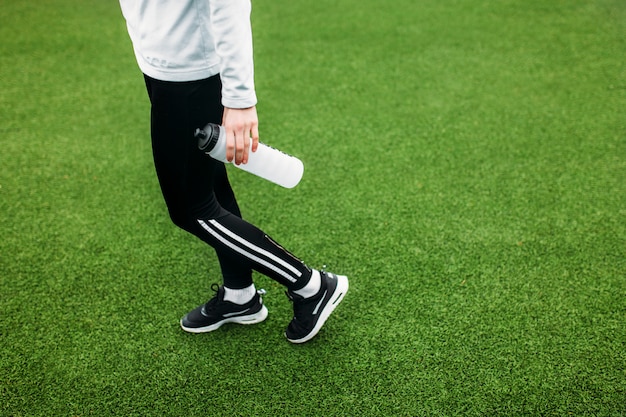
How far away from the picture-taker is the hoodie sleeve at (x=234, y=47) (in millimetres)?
1001

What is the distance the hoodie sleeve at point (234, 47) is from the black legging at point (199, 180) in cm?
12

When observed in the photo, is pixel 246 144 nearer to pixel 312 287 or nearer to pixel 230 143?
pixel 230 143

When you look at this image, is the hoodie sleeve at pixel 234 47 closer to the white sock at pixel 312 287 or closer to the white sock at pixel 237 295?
the white sock at pixel 312 287

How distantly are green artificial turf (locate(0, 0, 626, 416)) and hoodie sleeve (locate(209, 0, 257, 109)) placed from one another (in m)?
0.84

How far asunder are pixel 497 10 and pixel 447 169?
2200 mm

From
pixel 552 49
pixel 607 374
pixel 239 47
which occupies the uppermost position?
pixel 239 47

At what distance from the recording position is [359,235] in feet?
6.53

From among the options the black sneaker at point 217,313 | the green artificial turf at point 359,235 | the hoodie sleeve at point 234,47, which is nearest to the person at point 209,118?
the hoodie sleeve at point 234,47

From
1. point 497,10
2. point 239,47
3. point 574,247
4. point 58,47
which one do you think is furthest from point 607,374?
point 58,47

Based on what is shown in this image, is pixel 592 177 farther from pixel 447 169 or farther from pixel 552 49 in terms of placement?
pixel 552 49

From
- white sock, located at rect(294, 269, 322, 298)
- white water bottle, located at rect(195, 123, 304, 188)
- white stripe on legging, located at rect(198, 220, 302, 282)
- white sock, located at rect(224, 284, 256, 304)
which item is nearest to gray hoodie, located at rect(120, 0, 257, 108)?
white water bottle, located at rect(195, 123, 304, 188)

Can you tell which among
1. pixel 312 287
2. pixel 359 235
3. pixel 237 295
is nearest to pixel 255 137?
pixel 312 287

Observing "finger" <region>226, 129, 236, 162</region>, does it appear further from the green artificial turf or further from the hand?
the green artificial turf

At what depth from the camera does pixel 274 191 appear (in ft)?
7.29
